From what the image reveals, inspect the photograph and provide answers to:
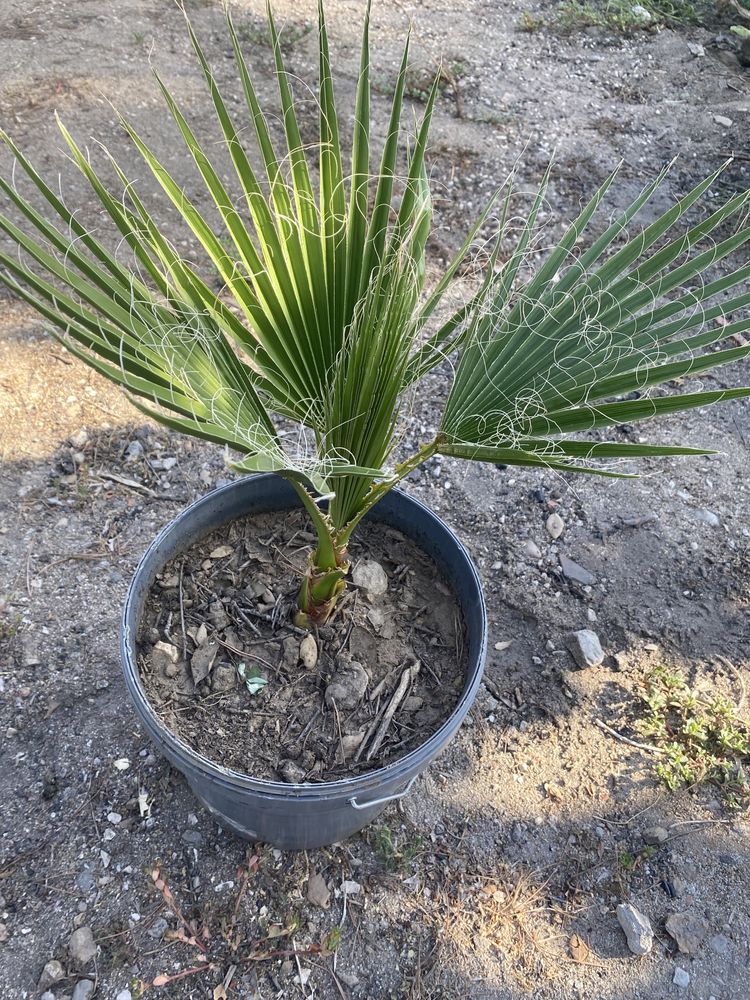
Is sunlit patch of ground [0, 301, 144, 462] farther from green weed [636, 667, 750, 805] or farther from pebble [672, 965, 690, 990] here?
pebble [672, 965, 690, 990]

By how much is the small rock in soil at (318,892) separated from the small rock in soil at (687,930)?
2.55 ft

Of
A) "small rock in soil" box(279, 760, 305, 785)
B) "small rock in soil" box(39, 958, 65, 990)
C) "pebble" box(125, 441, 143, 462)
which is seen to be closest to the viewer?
"small rock in soil" box(279, 760, 305, 785)

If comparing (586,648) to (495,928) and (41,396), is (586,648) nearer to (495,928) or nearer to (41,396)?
(495,928)

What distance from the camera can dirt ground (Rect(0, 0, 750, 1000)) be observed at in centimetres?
157

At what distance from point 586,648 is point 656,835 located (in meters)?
0.49

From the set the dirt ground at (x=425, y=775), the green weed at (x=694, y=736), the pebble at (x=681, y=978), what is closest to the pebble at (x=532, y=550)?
the dirt ground at (x=425, y=775)

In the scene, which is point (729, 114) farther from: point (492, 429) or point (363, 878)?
point (363, 878)

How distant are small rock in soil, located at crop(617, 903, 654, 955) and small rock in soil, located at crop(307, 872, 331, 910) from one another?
67cm

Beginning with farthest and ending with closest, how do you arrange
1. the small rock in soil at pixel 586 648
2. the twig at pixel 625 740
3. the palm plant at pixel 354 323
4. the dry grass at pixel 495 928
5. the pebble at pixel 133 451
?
the pebble at pixel 133 451
the small rock in soil at pixel 586 648
the twig at pixel 625 740
the dry grass at pixel 495 928
the palm plant at pixel 354 323

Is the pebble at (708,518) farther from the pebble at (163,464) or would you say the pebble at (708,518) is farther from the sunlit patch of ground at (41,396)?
the sunlit patch of ground at (41,396)

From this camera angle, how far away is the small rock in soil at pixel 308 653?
4.87 ft

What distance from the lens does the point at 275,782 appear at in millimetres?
1218

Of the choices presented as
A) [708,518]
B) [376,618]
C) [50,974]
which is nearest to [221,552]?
[376,618]

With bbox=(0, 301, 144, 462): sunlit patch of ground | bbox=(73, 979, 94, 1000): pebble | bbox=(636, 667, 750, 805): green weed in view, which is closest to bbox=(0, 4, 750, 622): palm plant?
bbox=(73, 979, 94, 1000): pebble
